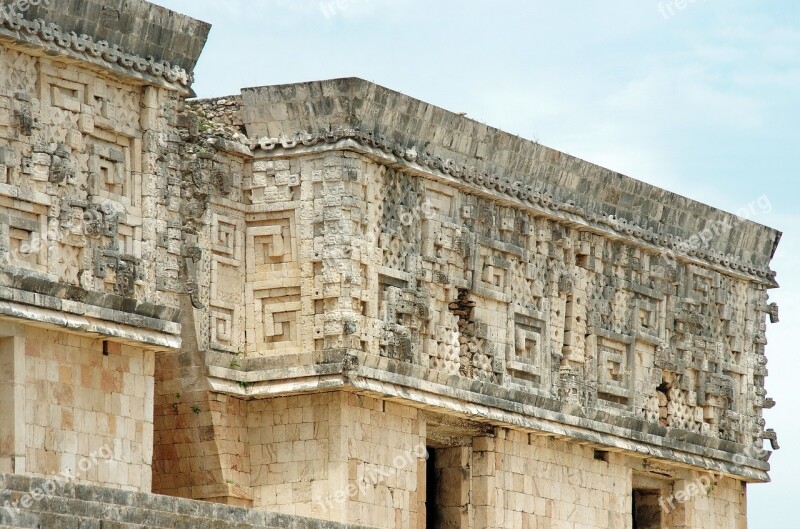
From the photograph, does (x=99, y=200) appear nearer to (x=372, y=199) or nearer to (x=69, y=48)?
(x=69, y=48)

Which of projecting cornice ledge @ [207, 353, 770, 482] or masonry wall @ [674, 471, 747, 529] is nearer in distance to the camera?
projecting cornice ledge @ [207, 353, 770, 482]

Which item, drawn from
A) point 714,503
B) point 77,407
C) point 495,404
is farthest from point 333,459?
point 714,503

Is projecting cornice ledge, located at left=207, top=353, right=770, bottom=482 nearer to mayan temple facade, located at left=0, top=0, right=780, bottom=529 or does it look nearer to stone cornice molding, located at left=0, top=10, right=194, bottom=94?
mayan temple facade, located at left=0, top=0, right=780, bottom=529

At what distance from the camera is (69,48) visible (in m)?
19.8

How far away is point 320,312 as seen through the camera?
859 inches

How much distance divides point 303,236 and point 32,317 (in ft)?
12.5

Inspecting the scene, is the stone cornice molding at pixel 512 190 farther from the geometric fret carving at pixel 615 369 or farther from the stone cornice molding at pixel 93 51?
the stone cornice molding at pixel 93 51

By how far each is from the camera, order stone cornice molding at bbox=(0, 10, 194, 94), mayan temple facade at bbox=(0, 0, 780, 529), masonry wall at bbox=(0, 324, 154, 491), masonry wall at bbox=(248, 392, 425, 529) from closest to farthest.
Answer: masonry wall at bbox=(0, 324, 154, 491) < stone cornice molding at bbox=(0, 10, 194, 94) < mayan temple facade at bbox=(0, 0, 780, 529) < masonry wall at bbox=(248, 392, 425, 529)

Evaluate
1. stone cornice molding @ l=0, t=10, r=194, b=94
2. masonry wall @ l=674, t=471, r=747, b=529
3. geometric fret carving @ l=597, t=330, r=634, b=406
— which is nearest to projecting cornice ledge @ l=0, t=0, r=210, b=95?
stone cornice molding @ l=0, t=10, r=194, b=94

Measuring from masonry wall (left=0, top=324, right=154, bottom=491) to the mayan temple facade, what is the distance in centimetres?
2

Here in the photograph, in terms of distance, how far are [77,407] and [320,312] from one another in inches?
122

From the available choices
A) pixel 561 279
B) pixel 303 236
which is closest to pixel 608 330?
pixel 561 279

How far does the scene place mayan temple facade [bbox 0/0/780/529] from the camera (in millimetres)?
19469

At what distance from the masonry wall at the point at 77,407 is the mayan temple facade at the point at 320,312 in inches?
1.0
